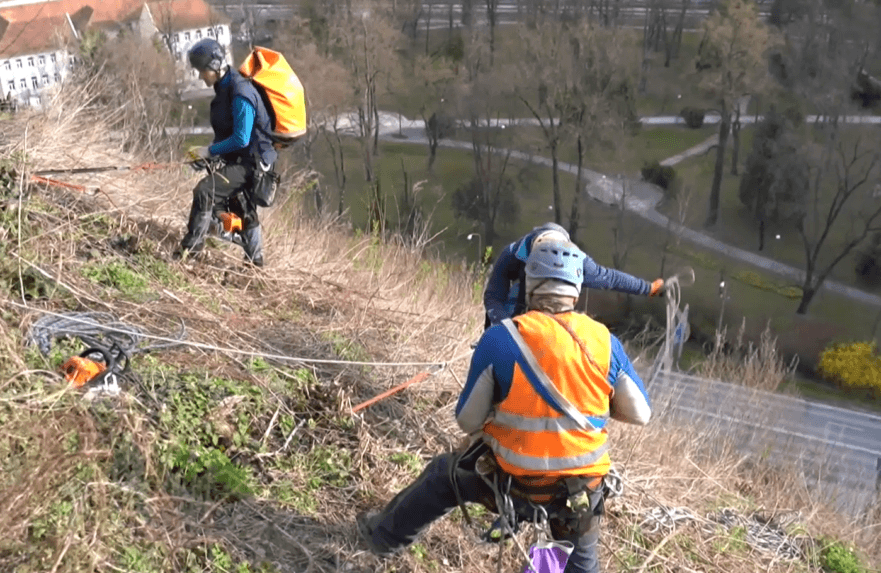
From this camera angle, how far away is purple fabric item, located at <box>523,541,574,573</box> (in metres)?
3.24

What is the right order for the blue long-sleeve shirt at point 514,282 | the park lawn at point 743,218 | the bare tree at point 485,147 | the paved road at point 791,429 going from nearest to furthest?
the blue long-sleeve shirt at point 514,282
the paved road at point 791,429
the park lawn at point 743,218
the bare tree at point 485,147

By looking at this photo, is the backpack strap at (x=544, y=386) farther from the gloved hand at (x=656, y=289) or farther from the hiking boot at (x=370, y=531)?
the gloved hand at (x=656, y=289)

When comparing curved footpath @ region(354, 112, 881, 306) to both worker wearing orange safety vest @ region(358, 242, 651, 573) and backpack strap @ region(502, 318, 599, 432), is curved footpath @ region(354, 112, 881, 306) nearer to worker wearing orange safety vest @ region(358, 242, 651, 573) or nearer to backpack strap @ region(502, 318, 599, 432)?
worker wearing orange safety vest @ region(358, 242, 651, 573)

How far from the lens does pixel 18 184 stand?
5348mm

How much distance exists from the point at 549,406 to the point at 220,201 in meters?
3.43

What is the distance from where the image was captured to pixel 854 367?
2216cm

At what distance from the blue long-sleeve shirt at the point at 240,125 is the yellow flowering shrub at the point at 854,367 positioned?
21220 millimetres

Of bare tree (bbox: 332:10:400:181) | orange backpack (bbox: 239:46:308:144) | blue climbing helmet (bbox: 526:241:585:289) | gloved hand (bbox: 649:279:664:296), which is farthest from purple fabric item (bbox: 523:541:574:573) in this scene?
bare tree (bbox: 332:10:400:181)

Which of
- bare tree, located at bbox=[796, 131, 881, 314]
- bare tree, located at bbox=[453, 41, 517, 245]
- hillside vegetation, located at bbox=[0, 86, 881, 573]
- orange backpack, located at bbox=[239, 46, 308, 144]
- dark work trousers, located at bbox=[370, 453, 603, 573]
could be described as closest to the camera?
dark work trousers, located at bbox=[370, 453, 603, 573]

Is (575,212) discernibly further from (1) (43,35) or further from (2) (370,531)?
(2) (370,531)

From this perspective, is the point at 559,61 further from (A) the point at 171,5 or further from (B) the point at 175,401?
(B) the point at 175,401

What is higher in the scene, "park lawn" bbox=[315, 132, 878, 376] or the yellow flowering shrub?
"park lawn" bbox=[315, 132, 878, 376]

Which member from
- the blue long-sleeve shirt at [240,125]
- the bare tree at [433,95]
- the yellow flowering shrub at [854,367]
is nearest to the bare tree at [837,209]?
the yellow flowering shrub at [854,367]

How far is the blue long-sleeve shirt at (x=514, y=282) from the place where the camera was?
436 centimetres
